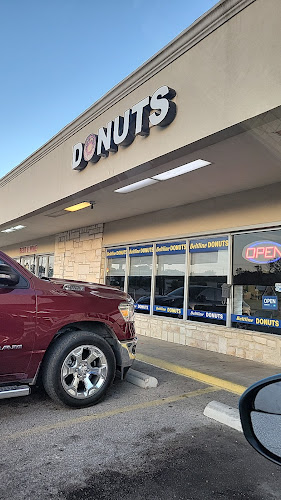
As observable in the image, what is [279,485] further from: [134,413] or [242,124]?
[242,124]

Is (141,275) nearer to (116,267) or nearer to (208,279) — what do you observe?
(116,267)

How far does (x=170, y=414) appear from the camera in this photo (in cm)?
441

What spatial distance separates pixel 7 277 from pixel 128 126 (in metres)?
3.61

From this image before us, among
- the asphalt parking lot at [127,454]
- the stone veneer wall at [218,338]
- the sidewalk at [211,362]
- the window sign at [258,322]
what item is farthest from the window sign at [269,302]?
the asphalt parking lot at [127,454]

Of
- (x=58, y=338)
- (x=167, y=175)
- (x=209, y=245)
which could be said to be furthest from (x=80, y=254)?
(x=58, y=338)

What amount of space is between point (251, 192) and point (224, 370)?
139 inches

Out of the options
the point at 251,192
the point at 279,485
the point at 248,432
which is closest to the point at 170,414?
the point at 279,485

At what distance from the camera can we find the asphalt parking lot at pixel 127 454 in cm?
281

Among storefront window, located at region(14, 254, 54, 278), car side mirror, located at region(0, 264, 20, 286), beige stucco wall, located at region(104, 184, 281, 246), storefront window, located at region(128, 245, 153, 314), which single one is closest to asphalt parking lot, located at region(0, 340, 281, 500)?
car side mirror, located at region(0, 264, 20, 286)

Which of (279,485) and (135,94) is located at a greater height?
(135,94)

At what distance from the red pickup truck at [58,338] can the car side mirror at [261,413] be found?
2987 mm

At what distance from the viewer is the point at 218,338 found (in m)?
8.05

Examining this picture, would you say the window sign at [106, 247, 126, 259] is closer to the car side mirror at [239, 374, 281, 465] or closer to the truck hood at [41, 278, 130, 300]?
the truck hood at [41, 278, 130, 300]

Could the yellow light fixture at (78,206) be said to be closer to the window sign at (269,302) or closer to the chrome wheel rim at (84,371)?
the window sign at (269,302)
